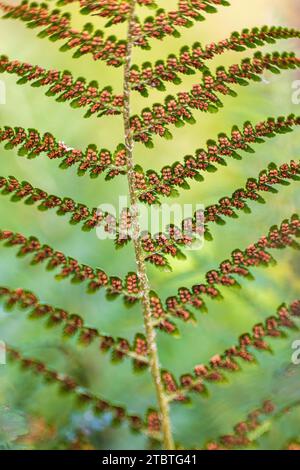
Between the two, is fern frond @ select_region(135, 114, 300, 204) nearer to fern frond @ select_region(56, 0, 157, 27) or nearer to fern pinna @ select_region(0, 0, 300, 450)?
fern pinna @ select_region(0, 0, 300, 450)

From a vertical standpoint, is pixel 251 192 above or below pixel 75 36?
below

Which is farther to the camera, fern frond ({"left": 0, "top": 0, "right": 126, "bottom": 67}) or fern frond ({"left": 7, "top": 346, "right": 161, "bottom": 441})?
fern frond ({"left": 7, "top": 346, "right": 161, "bottom": 441})

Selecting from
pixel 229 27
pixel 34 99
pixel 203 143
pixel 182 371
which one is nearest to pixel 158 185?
pixel 182 371

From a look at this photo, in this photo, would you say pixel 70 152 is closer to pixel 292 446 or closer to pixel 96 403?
→ pixel 96 403

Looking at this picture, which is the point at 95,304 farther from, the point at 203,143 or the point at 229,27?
the point at 229,27
